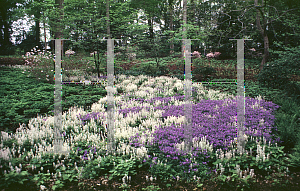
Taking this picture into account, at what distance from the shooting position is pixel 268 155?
360 centimetres

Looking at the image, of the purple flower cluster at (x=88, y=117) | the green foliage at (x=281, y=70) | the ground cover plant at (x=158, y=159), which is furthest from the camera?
the green foliage at (x=281, y=70)

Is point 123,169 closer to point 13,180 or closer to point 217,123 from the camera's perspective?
point 13,180

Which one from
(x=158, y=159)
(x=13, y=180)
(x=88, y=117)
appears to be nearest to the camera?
(x=13, y=180)

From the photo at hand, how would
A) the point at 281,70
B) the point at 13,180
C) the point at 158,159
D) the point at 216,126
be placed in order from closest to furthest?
the point at 13,180 → the point at 158,159 → the point at 216,126 → the point at 281,70

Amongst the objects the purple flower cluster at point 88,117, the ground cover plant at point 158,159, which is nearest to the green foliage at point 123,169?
the ground cover plant at point 158,159

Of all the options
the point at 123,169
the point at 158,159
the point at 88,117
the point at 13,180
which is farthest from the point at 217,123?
the point at 13,180

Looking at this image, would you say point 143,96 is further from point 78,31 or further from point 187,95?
point 78,31

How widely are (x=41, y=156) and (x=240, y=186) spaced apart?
3646 millimetres

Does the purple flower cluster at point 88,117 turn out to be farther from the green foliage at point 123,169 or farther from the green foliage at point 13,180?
the green foliage at point 13,180

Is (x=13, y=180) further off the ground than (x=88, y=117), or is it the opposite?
(x=88, y=117)

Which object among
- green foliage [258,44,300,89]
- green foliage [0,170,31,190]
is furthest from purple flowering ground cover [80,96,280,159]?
green foliage [258,44,300,89]

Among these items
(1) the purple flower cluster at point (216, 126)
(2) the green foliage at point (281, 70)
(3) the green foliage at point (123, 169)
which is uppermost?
(2) the green foliage at point (281, 70)

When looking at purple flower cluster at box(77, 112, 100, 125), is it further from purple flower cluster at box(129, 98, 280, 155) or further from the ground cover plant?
purple flower cluster at box(129, 98, 280, 155)

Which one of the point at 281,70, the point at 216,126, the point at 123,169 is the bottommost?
the point at 123,169
